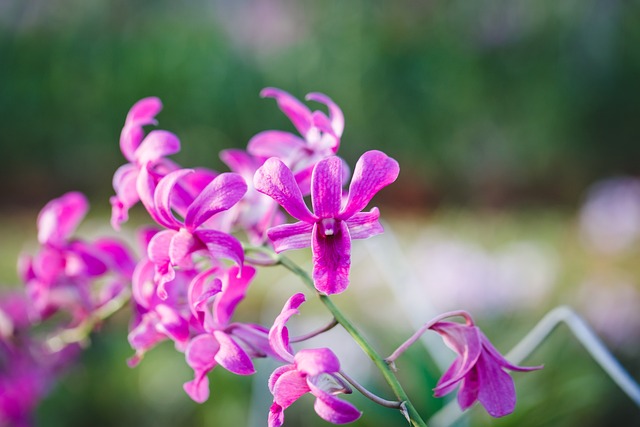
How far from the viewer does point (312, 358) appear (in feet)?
1.32

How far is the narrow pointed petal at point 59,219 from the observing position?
0.63 metres

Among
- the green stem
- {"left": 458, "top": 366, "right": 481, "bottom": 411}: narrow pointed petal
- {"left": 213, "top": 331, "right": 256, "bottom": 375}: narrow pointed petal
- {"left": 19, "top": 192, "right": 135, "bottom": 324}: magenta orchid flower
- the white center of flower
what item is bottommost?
{"left": 19, "top": 192, "right": 135, "bottom": 324}: magenta orchid flower

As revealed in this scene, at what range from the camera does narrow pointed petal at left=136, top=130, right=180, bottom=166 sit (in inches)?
19.8

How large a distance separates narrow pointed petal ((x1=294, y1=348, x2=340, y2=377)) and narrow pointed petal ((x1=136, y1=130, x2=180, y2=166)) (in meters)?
0.17

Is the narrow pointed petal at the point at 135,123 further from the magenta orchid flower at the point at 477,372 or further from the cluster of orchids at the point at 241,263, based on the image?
the magenta orchid flower at the point at 477,372

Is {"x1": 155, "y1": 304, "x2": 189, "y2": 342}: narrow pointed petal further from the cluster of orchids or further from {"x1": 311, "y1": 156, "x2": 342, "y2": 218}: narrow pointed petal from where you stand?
{"x1": 311, "y1": 156, "x2": 342, "y2": 218}: narrow pointed petal

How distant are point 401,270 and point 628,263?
207cm

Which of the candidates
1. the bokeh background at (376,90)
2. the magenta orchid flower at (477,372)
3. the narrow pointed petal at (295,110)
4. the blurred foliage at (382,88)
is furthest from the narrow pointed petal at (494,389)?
the blurred foliage at (382,88)

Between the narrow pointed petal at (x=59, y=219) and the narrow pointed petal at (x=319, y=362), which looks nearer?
the narrow pointed petal at (x=319, y=362)

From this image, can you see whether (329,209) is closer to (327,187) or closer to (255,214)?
(327,187)

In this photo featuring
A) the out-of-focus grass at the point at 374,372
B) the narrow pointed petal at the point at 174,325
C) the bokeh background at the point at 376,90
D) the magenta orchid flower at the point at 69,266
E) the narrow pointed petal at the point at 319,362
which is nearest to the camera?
the narrow pointed petal at the point at 319,362

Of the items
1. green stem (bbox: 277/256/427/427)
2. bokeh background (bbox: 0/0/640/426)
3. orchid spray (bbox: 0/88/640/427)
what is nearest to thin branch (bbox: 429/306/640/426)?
orchid spray (bbox: 0/88/640/427)

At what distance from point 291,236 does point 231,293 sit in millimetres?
77

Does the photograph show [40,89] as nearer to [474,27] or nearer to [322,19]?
[322,19]
